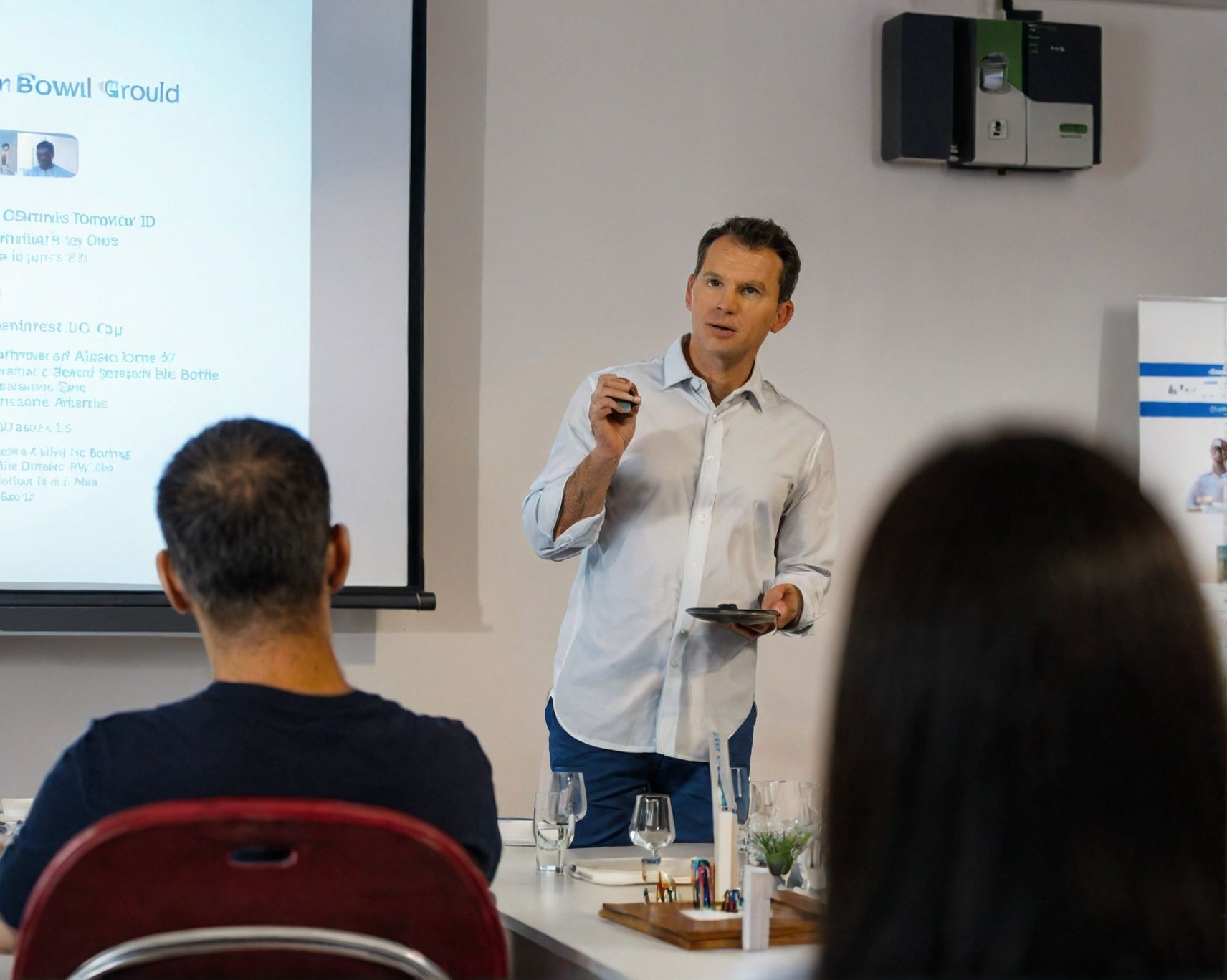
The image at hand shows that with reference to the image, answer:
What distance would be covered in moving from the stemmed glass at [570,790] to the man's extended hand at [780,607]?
0.74m

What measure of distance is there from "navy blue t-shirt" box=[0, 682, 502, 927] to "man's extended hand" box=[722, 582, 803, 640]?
4.75 feet

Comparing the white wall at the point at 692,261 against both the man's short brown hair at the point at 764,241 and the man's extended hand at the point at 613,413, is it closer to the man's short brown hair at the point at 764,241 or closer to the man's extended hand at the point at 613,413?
the man's short brown hair at the point at 764,241

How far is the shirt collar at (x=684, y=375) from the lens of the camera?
2.96 meters

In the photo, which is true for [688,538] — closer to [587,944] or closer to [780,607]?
[780,607]

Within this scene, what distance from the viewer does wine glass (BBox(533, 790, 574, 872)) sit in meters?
2.02

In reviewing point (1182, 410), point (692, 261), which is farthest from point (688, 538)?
point (1182, 410)

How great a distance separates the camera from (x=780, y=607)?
2.72 metres

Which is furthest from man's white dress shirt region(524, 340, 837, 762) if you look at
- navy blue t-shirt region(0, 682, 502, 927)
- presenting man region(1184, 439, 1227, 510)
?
presenting man region(1184, 439, 1227, 510)

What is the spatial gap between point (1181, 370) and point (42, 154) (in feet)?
10.5

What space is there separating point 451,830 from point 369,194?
2588 millimetres

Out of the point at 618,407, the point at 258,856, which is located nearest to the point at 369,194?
the point at 618,407

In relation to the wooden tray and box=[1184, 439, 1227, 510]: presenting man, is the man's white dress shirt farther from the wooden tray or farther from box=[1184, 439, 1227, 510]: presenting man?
box=[1184, 439, 1227, 510]: presenting man

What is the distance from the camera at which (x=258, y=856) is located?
45.5 inches

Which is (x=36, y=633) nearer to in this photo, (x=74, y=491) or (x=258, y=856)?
(x=74, y=491)
